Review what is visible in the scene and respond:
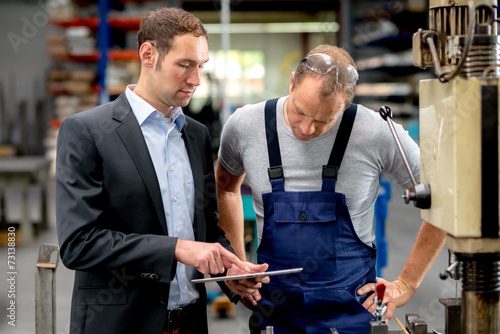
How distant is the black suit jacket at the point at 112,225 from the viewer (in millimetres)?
1162

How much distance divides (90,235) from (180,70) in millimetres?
461

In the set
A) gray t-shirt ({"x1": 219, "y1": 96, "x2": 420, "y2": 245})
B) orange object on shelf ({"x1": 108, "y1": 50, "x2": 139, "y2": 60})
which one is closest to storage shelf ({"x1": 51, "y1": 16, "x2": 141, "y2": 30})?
orange object on shelf ({"x1": 108, "y1": 50, "x2": 139, "y2": 60})

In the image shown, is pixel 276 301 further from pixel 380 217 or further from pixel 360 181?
pixel 380 217

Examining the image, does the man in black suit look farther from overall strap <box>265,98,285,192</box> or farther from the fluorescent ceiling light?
the fluorescent ceiling light

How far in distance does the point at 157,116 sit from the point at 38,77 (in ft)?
30.5

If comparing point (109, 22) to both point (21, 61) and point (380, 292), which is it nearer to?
point (21, 61)

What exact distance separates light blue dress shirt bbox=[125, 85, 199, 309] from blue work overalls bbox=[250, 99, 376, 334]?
0.74ft

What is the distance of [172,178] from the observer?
134 centimetres

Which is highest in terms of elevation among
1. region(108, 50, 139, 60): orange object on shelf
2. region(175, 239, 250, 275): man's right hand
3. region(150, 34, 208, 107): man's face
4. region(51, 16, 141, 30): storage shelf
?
region(51, 16, 141, 30): storage shelf

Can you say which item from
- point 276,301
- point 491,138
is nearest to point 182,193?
point 276,301

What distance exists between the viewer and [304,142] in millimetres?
1480

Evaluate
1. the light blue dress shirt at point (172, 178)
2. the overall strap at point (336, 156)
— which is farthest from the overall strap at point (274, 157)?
the light blue dress shirt at point (172, 178)

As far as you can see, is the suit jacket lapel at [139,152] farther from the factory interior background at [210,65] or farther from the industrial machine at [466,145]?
the factory interior background at [210,65]

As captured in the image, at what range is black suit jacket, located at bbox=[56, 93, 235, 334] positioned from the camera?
1.16 metres
